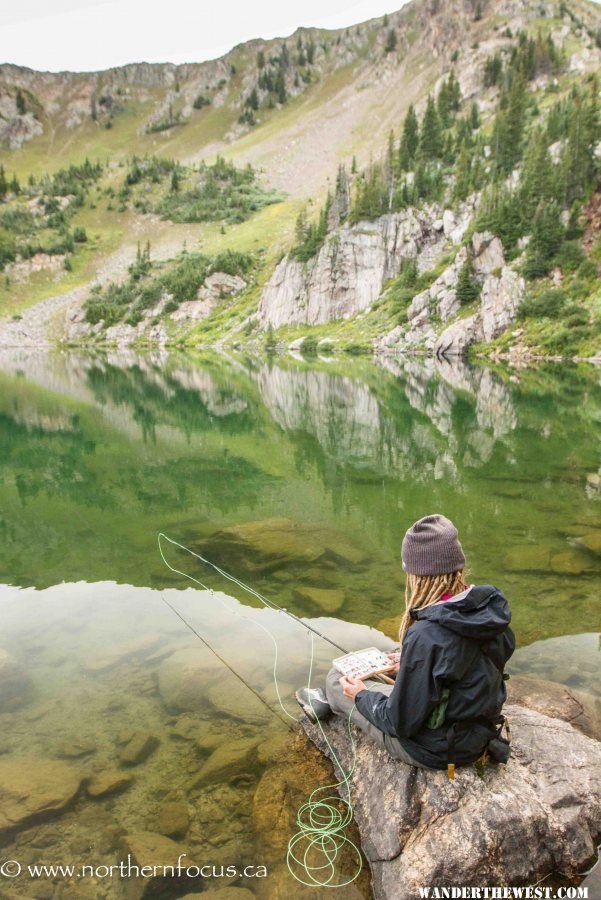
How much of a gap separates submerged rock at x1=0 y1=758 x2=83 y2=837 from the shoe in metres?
2.64

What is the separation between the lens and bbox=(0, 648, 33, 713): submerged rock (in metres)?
7.48

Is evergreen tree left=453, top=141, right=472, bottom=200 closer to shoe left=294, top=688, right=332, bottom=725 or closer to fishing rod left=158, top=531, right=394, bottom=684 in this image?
fishing rod left=158, top=531, right=394, bottom=684

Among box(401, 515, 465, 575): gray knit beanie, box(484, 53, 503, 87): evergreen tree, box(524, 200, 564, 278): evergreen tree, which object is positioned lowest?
box(401, 515, 465, 575): gray knit beanie

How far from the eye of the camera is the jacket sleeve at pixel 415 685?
4254 millimetres

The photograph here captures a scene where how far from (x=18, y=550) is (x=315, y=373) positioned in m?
45.7

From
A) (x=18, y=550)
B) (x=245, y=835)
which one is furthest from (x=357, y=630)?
(x=18, y=550)

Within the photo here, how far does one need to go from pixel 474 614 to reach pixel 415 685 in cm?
80

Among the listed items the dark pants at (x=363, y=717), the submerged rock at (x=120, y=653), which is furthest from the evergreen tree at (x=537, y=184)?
the dark pants at (x=363, y=717)

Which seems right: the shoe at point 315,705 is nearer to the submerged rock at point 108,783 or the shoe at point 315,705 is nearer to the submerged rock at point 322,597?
the submerged rock at point 108,783

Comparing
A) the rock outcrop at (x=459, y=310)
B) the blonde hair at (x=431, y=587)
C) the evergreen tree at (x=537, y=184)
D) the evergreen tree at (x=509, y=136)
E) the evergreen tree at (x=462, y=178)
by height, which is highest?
the evergreen tree at (x=509, y=136)

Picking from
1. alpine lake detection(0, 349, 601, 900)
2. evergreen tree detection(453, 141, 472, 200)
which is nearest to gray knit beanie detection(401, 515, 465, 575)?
alpine lake detection(0, 349, 601, 900)

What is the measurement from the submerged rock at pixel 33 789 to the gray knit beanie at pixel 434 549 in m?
4.60

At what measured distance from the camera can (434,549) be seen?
470 centimetres

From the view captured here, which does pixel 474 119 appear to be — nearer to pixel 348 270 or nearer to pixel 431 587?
pixel 348 270
